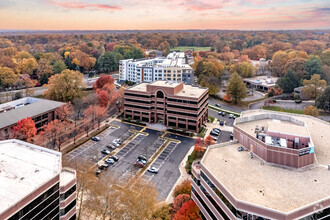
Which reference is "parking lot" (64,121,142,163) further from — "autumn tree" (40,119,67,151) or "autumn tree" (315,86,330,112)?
"autumn tree" (315,86,330,112)

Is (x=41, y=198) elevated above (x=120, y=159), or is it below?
above

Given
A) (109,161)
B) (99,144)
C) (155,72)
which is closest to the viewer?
(109,161)

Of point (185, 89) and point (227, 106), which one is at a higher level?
point (185, 89)

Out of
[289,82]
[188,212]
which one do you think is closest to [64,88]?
[188,212]

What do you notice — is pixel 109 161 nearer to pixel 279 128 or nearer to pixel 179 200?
pixel 179 200

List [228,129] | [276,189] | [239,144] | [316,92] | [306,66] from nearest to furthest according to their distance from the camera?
[276,189]
[239,144]
[228,129]
[316,92]
[306,66]

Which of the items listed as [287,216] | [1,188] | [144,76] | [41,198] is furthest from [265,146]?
[144,76]

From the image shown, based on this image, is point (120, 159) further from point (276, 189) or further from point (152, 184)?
point (276, 189)
